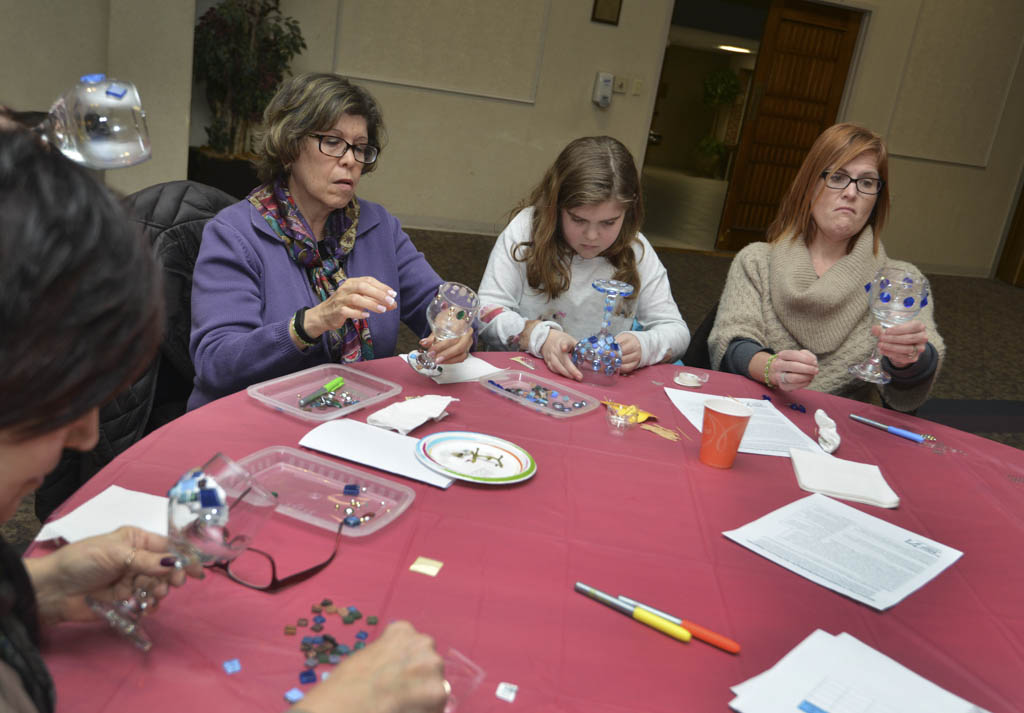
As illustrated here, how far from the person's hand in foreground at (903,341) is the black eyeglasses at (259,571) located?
1.58 m

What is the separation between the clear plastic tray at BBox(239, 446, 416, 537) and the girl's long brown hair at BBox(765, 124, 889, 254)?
69.4 inches

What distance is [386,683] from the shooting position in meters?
0.80

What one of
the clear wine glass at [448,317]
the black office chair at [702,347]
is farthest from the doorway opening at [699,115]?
the clear wine glass at [448,317]

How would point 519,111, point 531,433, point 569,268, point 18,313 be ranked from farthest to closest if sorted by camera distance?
point 519,111 < point 569,268 < point 531,433 < point 18,313

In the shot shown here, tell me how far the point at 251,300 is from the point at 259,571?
104cm

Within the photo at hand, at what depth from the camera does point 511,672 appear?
0.93 m

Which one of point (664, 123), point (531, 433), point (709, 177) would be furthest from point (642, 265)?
point (664, 123)

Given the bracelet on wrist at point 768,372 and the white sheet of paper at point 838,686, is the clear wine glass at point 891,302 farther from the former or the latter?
the white sheet of paper at point 838,686

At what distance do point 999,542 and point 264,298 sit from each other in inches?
66.6

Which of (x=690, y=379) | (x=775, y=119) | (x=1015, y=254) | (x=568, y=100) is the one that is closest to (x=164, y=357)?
(x=690, y=379)

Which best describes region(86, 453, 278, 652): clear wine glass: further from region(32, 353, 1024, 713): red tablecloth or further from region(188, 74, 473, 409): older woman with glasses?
region(188, 74, 473, 409): older woman with glasses

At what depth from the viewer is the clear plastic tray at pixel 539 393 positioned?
178 cm

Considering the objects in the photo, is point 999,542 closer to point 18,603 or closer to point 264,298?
point 18,603

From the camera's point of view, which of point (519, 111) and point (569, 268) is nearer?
point (569, 268)
